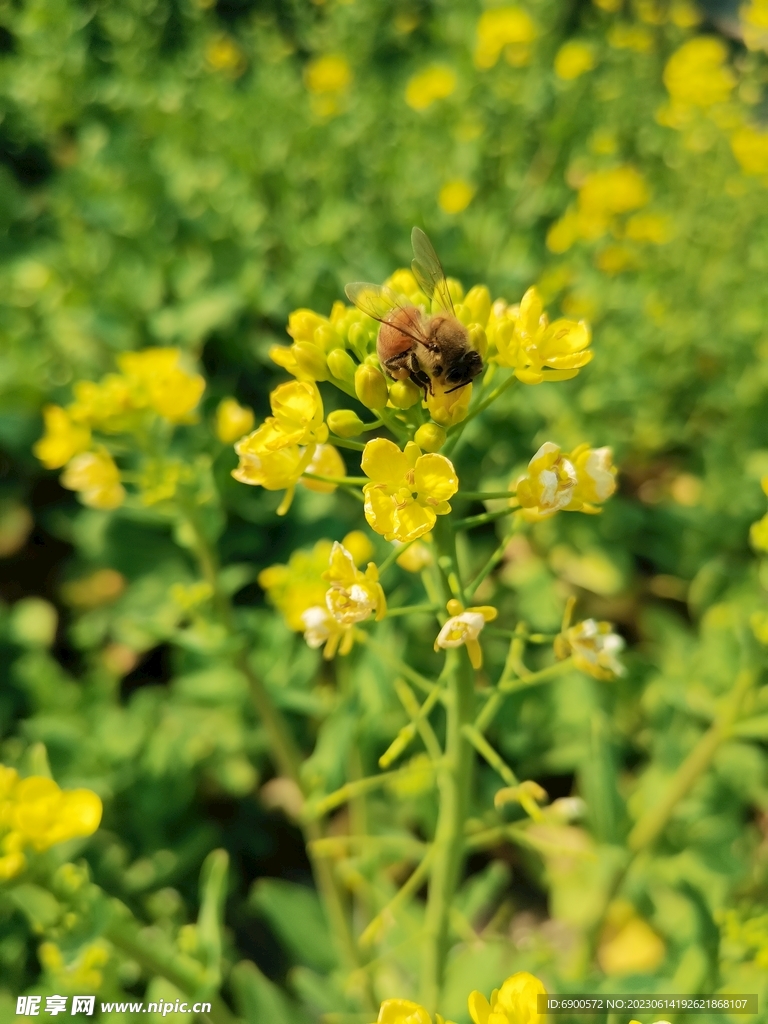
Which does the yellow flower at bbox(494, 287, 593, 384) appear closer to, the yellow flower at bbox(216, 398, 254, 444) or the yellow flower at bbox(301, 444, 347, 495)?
the yellow flower at bbox(301, 444, 347, 495)

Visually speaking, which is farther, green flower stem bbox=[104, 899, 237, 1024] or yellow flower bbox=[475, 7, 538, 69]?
yellow flower bbox=[475, 7, 538, 69]

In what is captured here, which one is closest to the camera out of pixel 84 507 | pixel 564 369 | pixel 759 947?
pixel 564 369

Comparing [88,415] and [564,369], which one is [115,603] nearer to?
[88,415]

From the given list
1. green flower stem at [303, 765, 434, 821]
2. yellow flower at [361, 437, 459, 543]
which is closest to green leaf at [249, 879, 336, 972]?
green flower stem at [303, 765, 434, 821]

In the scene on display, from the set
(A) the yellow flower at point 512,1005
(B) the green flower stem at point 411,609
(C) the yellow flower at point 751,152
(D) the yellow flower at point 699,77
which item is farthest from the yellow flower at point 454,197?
(A) the yellow flower at point 512,1005

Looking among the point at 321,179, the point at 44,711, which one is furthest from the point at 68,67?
the point at 44,711

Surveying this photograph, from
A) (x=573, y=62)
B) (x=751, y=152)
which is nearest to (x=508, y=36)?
(x=573, y=62)
